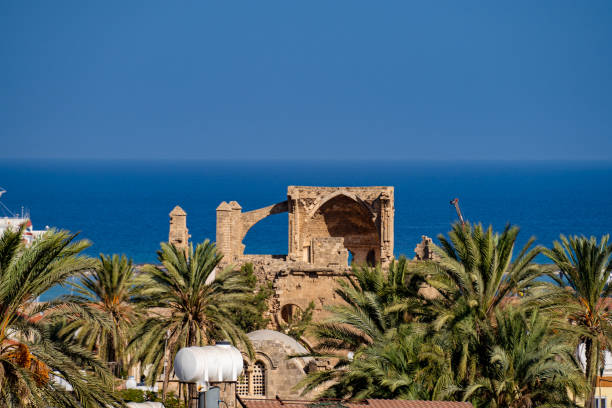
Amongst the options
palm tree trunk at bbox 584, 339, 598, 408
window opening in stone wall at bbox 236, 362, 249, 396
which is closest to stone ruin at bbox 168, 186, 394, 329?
window opening in stone wall at bbox 236, 362, 249, 396

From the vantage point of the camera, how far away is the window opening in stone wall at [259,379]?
35688 millimetres

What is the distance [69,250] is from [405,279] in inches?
409

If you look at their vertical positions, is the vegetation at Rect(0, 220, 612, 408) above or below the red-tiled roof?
above

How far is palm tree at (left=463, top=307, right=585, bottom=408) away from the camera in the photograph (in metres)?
25.8

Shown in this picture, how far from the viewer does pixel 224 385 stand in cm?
2202

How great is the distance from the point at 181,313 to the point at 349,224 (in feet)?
82.3

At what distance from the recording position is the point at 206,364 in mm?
21547

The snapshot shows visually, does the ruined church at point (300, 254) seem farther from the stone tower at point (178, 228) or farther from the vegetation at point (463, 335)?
the vegetation at point (463, 335)

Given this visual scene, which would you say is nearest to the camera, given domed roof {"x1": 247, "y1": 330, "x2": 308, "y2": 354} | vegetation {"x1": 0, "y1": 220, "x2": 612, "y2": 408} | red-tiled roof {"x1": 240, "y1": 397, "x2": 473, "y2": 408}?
vegetation {"x1": 0, "y1": 220, "x2": 612, "y2": 408}

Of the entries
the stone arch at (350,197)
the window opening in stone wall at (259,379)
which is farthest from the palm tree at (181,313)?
the stone arch at (350,197)

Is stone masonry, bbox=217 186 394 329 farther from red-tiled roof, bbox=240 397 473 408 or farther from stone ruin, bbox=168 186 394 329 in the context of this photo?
red-tiled roof, bbox=240 397 473 408

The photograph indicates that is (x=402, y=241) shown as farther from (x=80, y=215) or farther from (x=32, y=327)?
(x=32, y=327)

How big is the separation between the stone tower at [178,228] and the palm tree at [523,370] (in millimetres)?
21917

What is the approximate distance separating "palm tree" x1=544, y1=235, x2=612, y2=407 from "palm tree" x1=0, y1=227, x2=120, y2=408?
40.2 ft
